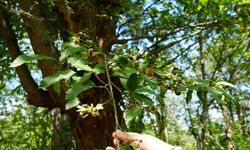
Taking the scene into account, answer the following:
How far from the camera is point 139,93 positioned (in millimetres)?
1465

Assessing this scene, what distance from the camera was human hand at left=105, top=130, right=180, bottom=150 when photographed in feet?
4.02

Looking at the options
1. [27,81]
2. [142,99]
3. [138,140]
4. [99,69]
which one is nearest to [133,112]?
[142,99]

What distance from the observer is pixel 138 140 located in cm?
Result: 124

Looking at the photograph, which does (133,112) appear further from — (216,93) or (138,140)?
(216,93)

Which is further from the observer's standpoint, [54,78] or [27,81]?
[27,81]

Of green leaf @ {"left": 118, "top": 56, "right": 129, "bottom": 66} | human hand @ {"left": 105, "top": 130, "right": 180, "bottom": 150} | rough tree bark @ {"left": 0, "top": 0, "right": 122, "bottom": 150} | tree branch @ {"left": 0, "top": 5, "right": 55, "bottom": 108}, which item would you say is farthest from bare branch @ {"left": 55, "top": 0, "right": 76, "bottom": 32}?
human hand @ {"left": 105, "top": 130, "right": 180, "bottom": 150}

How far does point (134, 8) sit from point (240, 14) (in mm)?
1635

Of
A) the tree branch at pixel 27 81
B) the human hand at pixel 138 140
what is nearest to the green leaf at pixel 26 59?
the human hand at pixel 138 140

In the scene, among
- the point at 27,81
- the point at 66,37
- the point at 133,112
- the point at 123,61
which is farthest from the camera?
the point at 66,37

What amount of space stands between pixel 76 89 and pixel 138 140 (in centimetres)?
35

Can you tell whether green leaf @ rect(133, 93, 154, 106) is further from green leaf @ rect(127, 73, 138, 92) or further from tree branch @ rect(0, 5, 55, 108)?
tree branch @ rect(0, 5, 55, 108)

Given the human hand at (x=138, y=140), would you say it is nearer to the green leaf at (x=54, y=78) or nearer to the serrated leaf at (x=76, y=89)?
the serrated leaf at (x=76, y=89)

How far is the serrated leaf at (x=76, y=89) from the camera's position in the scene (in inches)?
56.2

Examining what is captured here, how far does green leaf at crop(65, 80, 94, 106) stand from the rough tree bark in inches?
68.3
